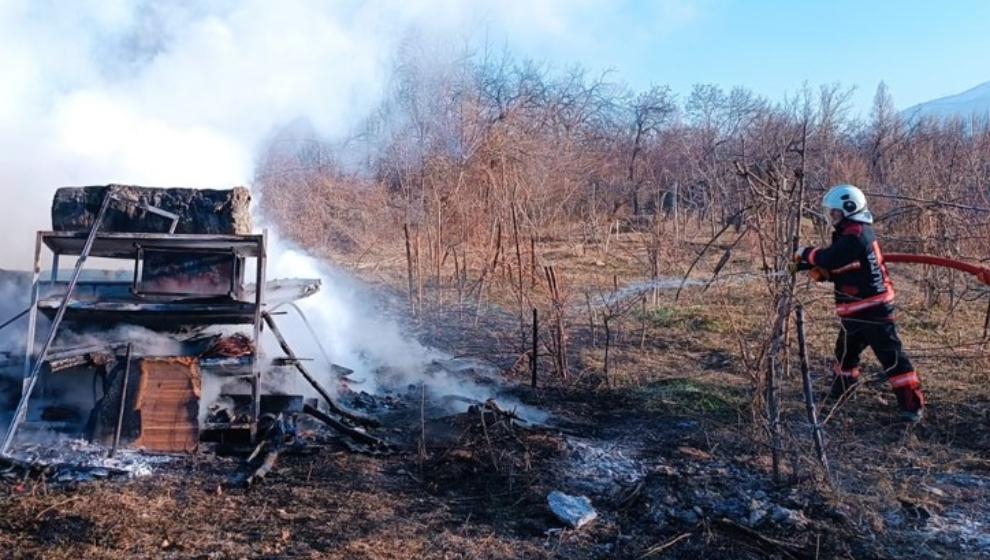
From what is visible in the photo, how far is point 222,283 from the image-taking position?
20.2ft

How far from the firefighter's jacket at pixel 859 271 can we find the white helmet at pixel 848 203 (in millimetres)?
69

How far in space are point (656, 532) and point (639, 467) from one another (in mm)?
1011

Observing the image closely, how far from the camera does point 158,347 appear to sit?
619 centimetres

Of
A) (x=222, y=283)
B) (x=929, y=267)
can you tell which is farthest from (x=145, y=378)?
(x=929, y=267)

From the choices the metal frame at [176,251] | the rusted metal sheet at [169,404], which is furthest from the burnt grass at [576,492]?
the metal frame at [176,251]

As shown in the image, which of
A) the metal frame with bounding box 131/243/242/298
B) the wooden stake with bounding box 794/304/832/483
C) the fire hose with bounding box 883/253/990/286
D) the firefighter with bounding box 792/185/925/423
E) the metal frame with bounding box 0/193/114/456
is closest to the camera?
the wooden stake with bounding box 794/304/832/483

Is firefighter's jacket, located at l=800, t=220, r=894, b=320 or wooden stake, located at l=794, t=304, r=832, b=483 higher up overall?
firefighter's jacket, located at l=800, t=220, r=894, b=320

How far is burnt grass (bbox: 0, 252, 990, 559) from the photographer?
13.2 ft

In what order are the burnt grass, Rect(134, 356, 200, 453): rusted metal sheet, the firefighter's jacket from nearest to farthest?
the burnt grass < Rect(134, 356, 200, 453): rusted metal sheet < the firefighter's jacket

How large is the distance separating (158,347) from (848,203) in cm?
589

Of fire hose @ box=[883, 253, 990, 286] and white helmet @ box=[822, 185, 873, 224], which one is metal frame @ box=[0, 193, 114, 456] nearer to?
white helmet @ box=[822, 185, 873, 224]

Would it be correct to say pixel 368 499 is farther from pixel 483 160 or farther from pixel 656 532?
pixel 483 160

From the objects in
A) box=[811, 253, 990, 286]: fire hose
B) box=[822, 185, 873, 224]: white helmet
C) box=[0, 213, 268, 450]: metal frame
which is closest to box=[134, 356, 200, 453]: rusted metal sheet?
box=[0, 213, 268, 450]: metal frame

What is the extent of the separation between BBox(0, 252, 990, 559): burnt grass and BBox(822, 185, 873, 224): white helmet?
1.63 m
